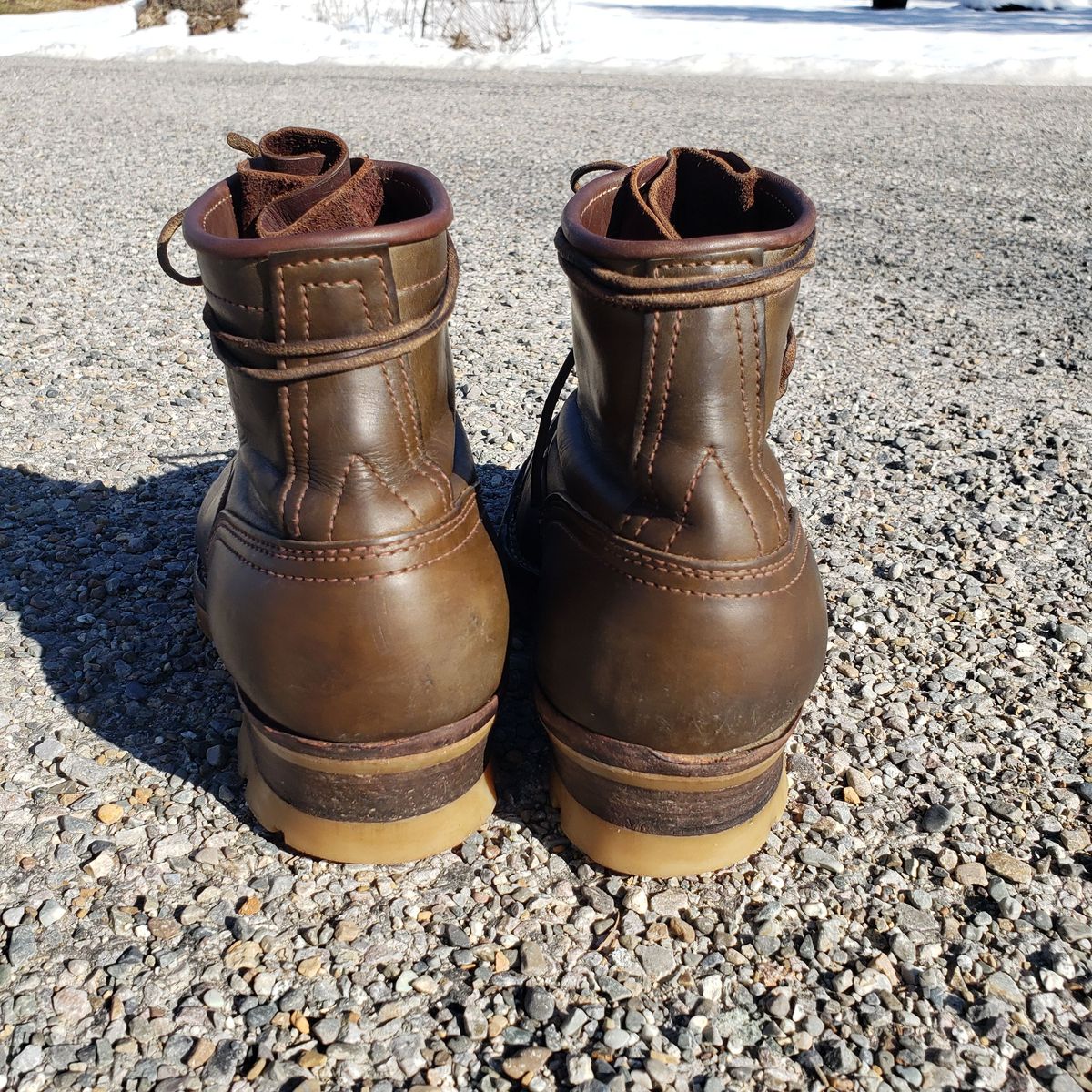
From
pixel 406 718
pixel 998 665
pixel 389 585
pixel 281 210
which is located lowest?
pixel 998 665

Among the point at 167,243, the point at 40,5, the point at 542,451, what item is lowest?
the point at 40,5

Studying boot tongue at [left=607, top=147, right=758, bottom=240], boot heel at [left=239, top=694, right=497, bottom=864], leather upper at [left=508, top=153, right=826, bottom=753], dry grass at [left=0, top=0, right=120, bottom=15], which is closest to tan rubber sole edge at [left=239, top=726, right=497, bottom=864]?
boot heel at [left=239, top=694, right=497, bottom=864]

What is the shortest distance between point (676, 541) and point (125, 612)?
1269 millimetres

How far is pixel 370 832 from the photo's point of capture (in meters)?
1.55

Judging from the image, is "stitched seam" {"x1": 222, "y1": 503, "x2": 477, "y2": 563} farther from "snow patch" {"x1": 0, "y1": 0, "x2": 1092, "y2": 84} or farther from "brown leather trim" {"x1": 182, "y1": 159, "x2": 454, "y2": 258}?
"snow patch" {"x1": 0, "y1": 0, "x2": 1092, "y2": 84}

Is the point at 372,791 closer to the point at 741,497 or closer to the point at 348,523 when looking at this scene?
the point at 348,523

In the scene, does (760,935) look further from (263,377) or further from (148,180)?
(148,180)

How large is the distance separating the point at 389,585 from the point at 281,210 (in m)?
0.57

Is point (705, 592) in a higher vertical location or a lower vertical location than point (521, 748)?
higher

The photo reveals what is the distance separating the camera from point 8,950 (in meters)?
1.42

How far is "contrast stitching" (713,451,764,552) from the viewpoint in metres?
1.42

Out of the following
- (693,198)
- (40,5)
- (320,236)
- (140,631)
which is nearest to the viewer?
(320,236)

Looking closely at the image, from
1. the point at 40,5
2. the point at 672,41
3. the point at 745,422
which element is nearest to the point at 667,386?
the point at 745,422

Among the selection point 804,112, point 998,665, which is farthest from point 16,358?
point 804,112
